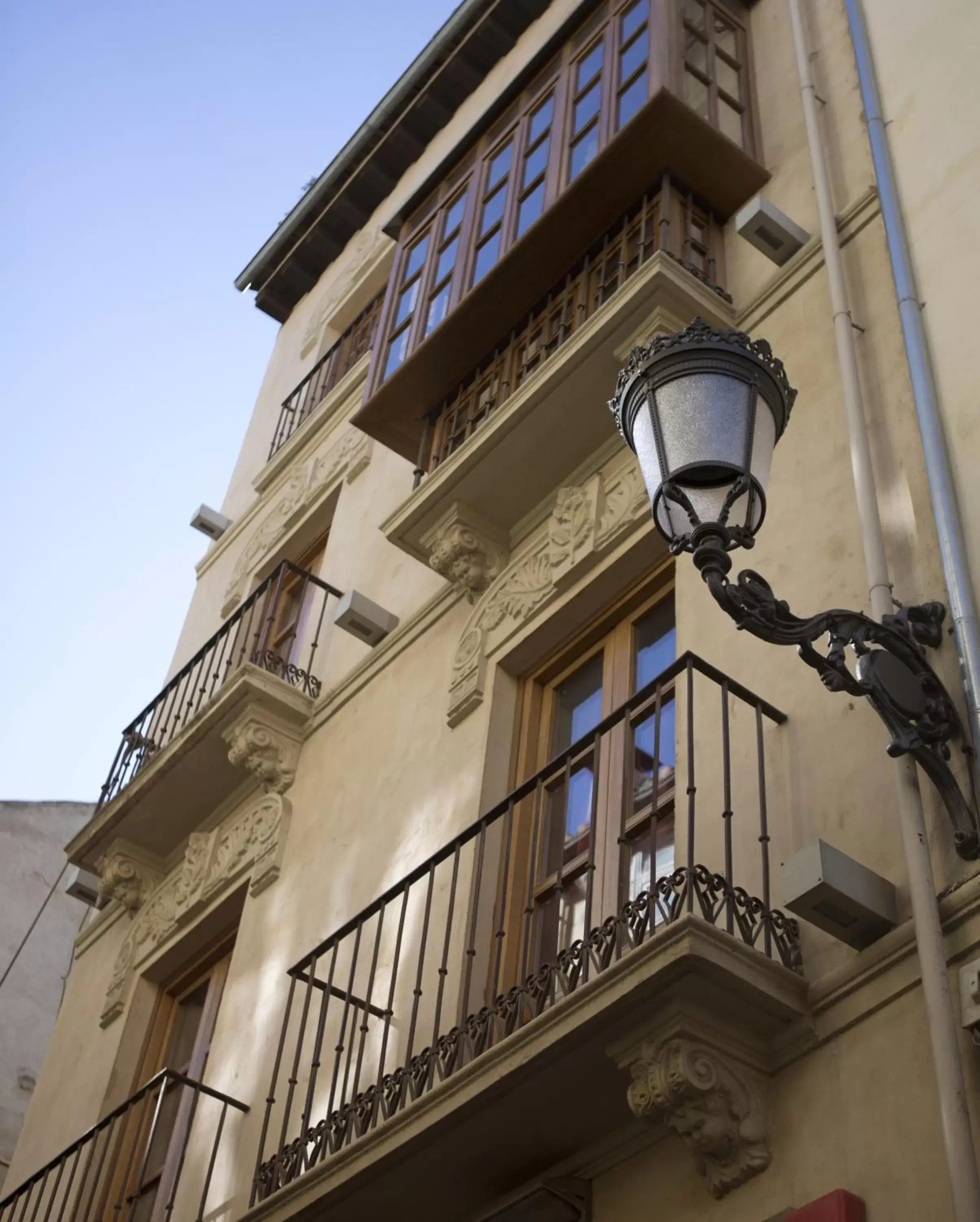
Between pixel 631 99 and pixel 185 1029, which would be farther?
pixel 185 1029

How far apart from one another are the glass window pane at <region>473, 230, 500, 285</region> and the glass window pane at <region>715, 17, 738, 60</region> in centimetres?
163

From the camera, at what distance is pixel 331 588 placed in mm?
10617

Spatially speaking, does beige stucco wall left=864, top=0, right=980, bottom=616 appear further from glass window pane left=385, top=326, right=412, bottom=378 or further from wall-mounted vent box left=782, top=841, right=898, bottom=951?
glass window pane left=385, top=326, right=412, bottom=378

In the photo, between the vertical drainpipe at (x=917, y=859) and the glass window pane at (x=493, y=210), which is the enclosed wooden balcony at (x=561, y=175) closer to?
the glass window pane at (x=493, y=210)

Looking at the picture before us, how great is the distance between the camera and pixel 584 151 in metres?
9.02

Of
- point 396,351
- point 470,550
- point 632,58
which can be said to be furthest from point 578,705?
point 632,58

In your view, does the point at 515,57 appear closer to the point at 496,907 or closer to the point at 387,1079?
the point at 496,907

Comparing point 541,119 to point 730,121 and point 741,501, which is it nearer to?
point 730,121

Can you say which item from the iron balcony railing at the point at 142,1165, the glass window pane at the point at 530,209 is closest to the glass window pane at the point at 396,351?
the glass window pane at the point at 530,209

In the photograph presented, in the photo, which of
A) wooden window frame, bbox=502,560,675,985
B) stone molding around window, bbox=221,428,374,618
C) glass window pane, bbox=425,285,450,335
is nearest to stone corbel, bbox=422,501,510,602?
wooden window frame, bbox=502,560,675,985

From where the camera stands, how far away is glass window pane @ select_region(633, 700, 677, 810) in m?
6.51

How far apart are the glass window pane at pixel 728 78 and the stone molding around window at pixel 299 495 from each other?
3808 millimetres

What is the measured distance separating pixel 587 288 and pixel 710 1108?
187 inches

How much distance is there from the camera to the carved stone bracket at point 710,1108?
490 cm
